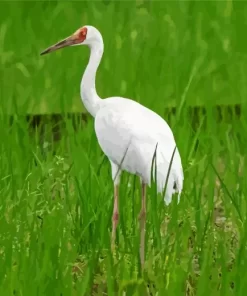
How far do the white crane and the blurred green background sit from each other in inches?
25.8

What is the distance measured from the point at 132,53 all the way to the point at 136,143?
6.11ft

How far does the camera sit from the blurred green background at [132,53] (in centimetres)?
480

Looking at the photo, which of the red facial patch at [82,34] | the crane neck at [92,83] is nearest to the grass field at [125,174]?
the crane neck at [92,83]

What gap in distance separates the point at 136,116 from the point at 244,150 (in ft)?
3.01

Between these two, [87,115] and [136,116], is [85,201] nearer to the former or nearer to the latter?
[136,116]

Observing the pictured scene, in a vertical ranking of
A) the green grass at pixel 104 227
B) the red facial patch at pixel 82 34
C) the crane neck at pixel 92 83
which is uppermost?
the red facial patch at pixel 82 34

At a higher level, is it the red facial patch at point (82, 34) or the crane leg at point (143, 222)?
the red facial patch at point (82, 34)

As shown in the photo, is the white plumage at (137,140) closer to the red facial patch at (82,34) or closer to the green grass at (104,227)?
the green grass at (104,227)

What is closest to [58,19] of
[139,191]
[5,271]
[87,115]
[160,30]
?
[160,30]

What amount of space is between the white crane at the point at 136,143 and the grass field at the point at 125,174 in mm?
65

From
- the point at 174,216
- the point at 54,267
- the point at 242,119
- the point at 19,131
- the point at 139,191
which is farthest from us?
the point at 242,119

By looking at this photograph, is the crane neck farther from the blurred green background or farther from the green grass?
the blurred green background

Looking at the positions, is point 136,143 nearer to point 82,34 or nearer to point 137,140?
point 137,140

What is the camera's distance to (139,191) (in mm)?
3693
